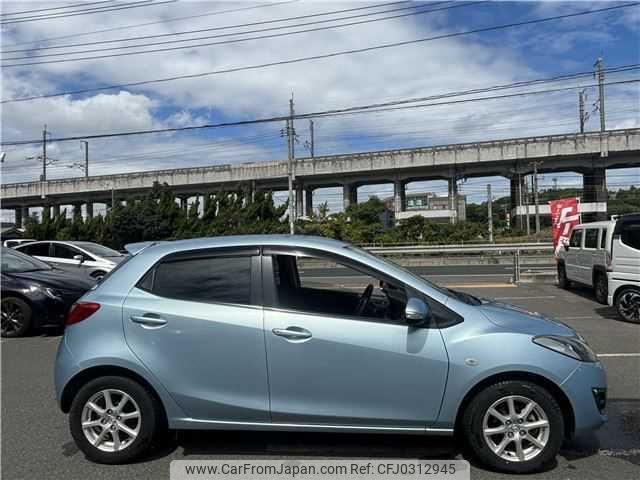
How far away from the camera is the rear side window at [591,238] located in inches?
471

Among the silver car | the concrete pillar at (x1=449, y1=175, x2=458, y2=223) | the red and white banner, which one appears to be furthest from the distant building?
the silver car

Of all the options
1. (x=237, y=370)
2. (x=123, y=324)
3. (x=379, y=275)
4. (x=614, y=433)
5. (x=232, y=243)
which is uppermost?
(x=232, y=243)

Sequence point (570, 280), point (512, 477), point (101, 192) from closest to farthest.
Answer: point (512, 477)
point (570, 280)
point (101, 192)

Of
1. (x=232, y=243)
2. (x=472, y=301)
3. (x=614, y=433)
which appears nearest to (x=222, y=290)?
(x=232, y=243)

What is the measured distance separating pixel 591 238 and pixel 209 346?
36.0 ft

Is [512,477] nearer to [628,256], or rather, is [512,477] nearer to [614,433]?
[614,433]

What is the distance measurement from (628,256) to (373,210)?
164ft

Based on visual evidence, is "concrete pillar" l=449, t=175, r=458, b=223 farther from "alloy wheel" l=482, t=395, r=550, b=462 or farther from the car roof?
"alloy wheel" l=482, t=395, r=550, b=462

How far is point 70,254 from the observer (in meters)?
14.1

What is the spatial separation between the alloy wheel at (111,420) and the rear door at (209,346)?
1.15ft

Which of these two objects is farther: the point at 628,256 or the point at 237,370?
the point at 628,256

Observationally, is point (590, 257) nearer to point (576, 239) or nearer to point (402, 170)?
point (576, 239)

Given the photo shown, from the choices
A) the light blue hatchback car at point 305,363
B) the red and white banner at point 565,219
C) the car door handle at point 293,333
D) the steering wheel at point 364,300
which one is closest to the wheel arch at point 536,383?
the light blue hatchback car at point 305,363

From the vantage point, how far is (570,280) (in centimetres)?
1390
